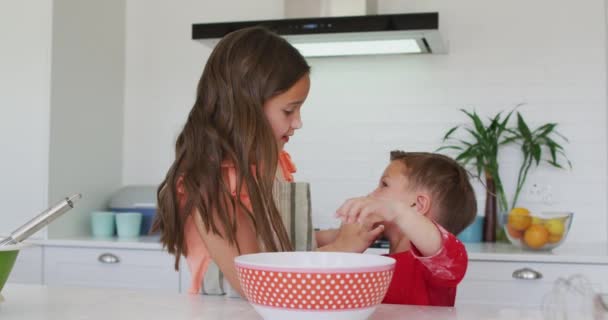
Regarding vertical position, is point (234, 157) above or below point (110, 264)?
above

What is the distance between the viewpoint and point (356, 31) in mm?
2504

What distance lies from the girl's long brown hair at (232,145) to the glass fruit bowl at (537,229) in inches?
52.8

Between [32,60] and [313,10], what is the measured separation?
1053 mm

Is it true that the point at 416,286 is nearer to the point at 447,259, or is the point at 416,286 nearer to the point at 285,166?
the point at 447,259

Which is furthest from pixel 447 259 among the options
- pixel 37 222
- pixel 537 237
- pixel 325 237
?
pixel 537 237

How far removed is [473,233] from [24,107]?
1725 millimetres

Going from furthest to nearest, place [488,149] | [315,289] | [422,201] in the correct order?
[488,149] < [422,201] < [315,289]

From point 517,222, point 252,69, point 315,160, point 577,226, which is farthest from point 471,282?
point 252,69

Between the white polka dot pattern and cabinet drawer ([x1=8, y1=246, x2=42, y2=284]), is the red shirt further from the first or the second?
cabinet drawer ([x1=8, y1=246, x2=42, y2=284])

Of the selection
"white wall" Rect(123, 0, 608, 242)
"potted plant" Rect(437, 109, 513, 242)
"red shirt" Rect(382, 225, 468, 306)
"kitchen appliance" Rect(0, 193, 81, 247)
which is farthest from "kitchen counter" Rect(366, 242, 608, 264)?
"kitchen appliance" Rect(0, 193, 81, 247)

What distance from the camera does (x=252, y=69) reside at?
136cm

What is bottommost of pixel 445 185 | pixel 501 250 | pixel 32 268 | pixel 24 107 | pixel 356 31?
pixel 32 268

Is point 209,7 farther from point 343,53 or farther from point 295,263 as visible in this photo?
point 295,263

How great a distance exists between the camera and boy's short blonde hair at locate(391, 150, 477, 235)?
155 cm
